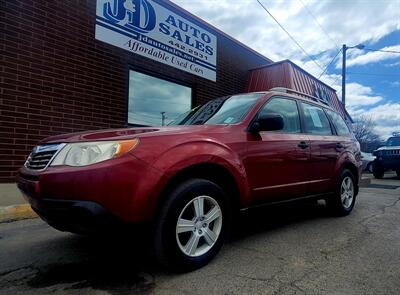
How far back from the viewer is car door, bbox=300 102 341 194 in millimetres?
4609

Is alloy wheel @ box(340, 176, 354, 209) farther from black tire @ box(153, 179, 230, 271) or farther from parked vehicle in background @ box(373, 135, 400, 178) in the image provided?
parked vehicle in background @ box(373, 135, 400, 178)

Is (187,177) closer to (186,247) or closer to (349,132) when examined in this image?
(186,247)

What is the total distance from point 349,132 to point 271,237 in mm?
2862

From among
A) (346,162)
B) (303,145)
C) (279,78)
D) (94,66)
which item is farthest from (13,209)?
(279,78)

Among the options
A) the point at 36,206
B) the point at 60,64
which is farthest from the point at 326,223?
the point at 60,64

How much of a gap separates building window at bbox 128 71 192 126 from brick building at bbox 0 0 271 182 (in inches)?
0.9

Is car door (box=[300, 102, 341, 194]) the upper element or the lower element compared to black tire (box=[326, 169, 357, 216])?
upper

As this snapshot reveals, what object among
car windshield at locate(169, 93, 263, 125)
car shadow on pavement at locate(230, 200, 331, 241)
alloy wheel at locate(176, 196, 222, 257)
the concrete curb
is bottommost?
car shadow on pavement at locate(230, 200, 331, 241)

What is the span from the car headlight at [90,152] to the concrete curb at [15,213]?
2.35 meters

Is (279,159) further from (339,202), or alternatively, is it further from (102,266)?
(102,266)

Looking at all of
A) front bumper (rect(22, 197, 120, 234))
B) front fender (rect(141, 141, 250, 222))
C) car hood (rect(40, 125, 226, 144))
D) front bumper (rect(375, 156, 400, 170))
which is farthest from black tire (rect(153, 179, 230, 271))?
front bumper (rect(375, 156, 400, 170))

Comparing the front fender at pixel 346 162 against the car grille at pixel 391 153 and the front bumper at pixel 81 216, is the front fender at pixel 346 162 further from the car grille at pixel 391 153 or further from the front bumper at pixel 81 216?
the car grille at pixel 391 153

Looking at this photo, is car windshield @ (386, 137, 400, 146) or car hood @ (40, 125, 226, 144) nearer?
car hood @ (40, 125, 226, 144)

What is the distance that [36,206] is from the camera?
273cm
